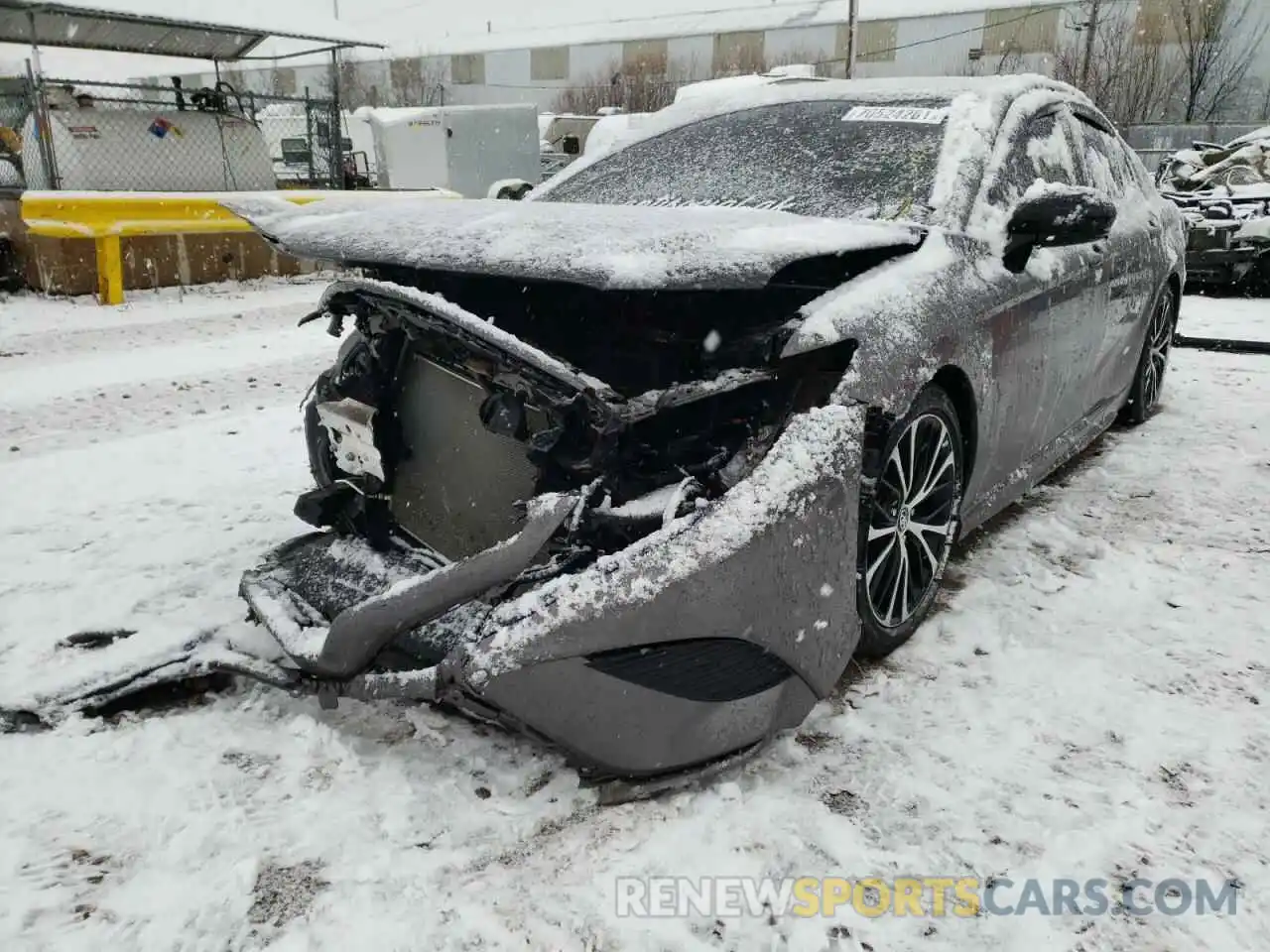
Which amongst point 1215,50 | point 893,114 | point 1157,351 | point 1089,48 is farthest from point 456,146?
point 1215,50

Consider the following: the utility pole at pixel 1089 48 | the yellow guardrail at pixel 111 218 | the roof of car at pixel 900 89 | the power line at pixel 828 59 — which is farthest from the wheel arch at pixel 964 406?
the power line at pixel 828 59

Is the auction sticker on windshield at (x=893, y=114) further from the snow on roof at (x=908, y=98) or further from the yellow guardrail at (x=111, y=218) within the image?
the yellow guardrail at (x=111, y=218)

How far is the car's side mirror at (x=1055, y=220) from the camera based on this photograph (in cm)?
280

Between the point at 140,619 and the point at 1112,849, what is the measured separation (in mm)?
2718

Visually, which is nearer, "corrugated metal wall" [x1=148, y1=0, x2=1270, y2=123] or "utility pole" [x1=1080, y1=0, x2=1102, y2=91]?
"utility pole" [x1=1080, y1=0, x2=1102, y2=91]

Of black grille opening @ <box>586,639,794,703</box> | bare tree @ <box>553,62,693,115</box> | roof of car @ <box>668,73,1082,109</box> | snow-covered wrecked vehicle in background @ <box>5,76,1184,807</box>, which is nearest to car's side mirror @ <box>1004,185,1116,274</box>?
snow-covered wrecked vehicle in background @ <box>5,76,1184,807</box>

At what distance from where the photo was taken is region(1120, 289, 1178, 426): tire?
477 cm

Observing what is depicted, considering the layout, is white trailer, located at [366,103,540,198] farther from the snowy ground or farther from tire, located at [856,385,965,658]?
tire, located at [856,385,965,658]

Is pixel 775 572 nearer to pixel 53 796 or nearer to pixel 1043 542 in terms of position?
pixel 53 796

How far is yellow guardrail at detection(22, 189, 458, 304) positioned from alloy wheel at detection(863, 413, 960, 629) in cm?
689

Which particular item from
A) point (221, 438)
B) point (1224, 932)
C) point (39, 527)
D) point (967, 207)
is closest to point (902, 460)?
point (967, 207)

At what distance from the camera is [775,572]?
6.57ft

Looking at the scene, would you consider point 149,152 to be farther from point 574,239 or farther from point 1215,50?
point 1215,50

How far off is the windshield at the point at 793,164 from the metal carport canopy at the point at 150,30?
829 cm
